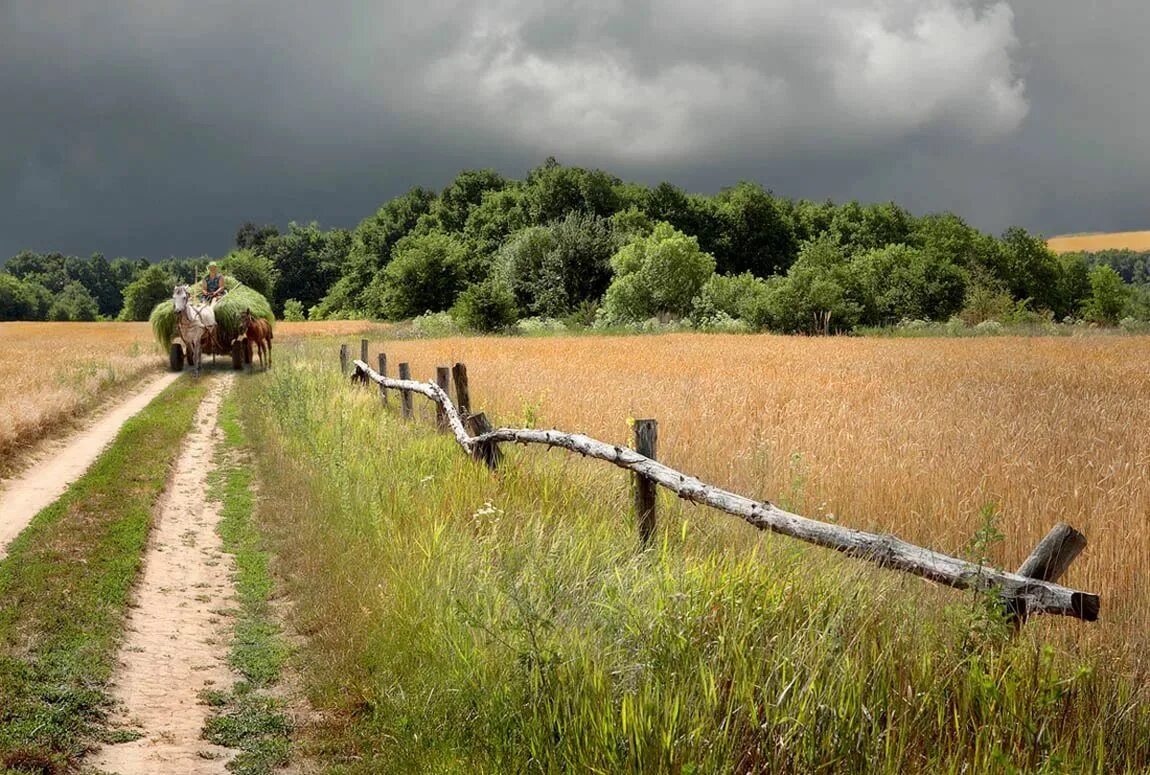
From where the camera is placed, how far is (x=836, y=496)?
24.4 ft

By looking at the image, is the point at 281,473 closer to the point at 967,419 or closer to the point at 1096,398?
the point at 967,419

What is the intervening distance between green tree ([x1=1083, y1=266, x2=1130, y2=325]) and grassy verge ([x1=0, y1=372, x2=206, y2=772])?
97.8m

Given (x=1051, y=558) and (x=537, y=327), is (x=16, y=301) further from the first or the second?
(x=1051, y=558)

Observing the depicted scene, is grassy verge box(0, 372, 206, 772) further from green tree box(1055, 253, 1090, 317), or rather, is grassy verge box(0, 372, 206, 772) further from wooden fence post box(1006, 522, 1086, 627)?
green tree box(1055, 253, 1090, 317)

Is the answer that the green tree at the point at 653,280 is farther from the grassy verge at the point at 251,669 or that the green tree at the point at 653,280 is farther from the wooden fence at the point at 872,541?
the wooden fence at the point at 872,541

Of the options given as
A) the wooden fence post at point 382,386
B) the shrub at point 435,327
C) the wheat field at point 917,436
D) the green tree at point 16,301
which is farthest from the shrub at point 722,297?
the green tree at point 16,301

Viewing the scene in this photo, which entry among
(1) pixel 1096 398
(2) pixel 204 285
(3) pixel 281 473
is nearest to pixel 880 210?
(2) pixel 204 285

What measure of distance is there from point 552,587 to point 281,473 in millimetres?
7307

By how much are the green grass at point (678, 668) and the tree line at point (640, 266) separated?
28.1 m

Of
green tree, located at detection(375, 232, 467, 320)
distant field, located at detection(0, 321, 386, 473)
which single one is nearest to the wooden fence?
distant field, located at detection(0, 321, 386, 473)

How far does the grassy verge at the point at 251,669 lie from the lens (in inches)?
188

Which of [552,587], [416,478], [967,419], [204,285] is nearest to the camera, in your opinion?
[552,587]

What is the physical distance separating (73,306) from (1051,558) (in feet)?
479

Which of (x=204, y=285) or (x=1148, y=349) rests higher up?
(x=204, y=285)
